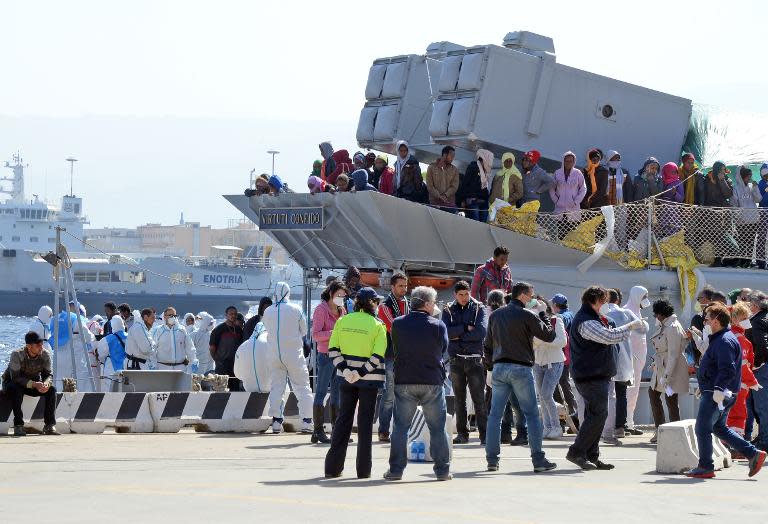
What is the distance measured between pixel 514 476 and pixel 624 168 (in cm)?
1299

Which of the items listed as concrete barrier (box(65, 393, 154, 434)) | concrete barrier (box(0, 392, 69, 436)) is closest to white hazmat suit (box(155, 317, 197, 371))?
concrete barrier (box(65, 393, 154, 434))

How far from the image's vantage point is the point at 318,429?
45.2 ft

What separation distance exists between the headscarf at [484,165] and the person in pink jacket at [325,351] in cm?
684

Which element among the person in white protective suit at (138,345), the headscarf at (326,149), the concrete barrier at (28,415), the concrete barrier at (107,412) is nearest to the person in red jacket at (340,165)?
the headscarf at (326,149)

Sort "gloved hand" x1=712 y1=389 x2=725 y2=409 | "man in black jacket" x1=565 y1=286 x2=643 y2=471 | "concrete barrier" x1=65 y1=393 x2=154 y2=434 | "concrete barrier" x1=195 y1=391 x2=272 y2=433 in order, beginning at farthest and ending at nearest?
"concrete barrier" x1=195 y1=391 x2=272 y2=433 → "concrete barrier" x1=65 y1=393 x2=154 y2=434 → "man in black jacket" x1=565 y1=286 x2=643 y2=471 → "gloved hand" x1=712 y1=389 x2=725 y2=409

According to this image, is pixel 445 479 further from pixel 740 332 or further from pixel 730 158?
pixel 730 158

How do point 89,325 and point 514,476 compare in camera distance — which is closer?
point 514,476

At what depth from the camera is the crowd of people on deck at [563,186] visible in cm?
2011

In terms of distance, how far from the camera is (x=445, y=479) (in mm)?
10445

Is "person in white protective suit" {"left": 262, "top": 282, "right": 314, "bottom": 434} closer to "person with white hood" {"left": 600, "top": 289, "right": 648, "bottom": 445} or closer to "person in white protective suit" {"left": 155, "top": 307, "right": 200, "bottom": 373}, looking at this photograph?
"person with white hood" {"left": 600, "top": 289, "right": 648, "bottom": 445}

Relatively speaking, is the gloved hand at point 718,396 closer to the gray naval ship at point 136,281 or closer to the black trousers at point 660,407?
the black trousers at point 660,407

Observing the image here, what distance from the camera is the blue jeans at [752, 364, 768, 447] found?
485 inches

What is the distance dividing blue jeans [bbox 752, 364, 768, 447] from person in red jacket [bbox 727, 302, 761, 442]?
0.16 metres

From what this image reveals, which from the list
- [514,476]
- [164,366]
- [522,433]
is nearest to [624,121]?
[164,366]
